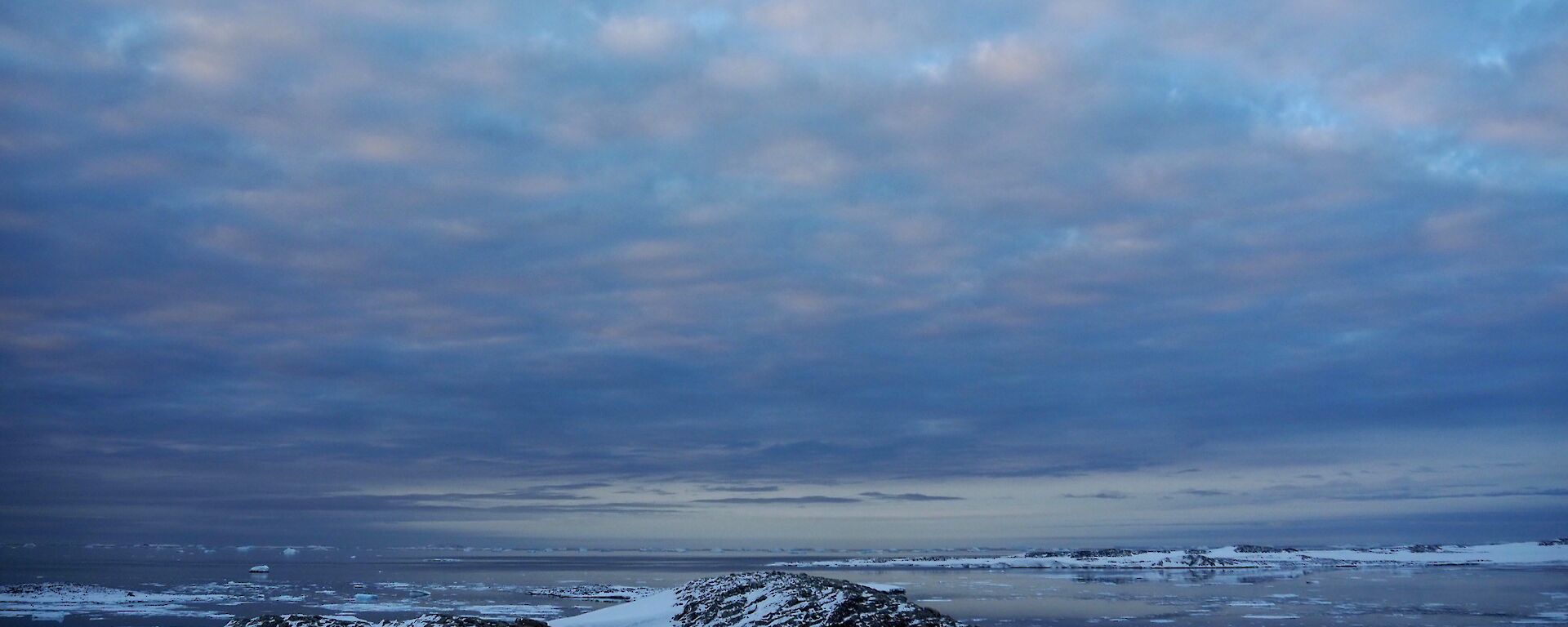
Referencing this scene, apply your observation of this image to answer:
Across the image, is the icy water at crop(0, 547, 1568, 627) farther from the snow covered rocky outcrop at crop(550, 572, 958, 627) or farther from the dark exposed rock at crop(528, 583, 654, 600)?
the snow covered rocky outcrop at crop(550, 572, 958, 627)

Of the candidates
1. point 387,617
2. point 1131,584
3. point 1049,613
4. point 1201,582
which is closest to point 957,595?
point 1049,613

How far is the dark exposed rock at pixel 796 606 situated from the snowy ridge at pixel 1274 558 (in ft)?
319

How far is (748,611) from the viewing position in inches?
985

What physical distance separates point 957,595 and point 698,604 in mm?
36239

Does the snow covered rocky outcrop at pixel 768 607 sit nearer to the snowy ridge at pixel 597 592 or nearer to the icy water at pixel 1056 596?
the icy water at pixel 1056 596

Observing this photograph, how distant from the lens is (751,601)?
25.9 m

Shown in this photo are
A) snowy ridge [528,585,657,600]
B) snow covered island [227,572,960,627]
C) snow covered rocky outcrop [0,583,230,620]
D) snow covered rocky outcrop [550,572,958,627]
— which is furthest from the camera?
snowy ridge [528,585,657,600]

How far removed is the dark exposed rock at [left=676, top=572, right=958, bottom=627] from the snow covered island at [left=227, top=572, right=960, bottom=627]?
19 mm

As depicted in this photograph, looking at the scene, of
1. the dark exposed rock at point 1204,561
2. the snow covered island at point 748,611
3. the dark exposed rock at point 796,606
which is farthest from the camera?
the dark exposed rock at point 1204,561

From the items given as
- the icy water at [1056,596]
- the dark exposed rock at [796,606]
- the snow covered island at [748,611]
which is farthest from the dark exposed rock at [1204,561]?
the dark exposed rock at [796,606]

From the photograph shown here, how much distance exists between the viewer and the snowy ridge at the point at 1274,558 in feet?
399

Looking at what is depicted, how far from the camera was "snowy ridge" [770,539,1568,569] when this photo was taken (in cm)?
12175

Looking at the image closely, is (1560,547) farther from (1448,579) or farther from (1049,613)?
(1049,613)

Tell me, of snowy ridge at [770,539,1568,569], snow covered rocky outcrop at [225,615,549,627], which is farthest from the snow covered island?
snowy ridge at [770,539,1568,569]
